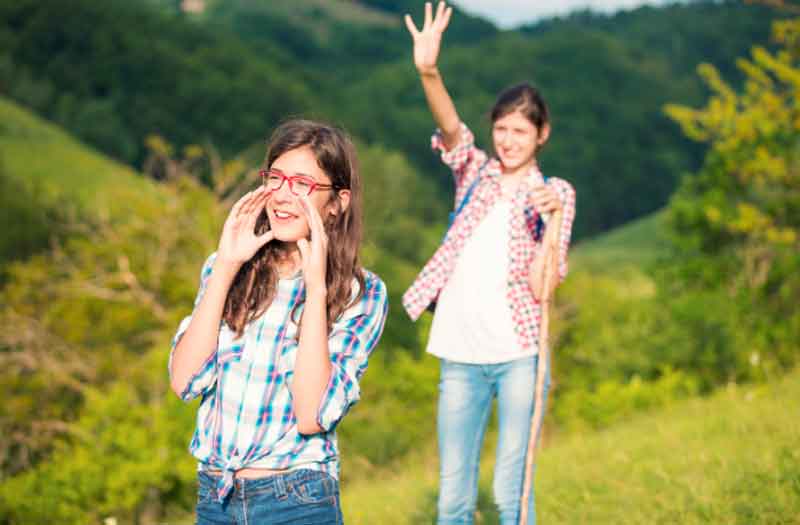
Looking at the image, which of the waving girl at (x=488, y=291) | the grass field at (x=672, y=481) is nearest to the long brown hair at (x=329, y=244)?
the waving girl at (x=488, y=291)

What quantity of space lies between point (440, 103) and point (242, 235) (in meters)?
1.81

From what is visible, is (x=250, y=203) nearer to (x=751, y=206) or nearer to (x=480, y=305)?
(x=480, y=305)

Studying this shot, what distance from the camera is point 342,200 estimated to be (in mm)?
2867

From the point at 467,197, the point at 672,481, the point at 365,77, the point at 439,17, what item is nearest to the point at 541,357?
the point at 467,197

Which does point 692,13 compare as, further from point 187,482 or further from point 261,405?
point 261,405

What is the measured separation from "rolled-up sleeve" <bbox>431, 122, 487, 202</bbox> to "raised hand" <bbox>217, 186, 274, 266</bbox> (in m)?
1.75

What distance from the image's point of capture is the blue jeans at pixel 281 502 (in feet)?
8.25

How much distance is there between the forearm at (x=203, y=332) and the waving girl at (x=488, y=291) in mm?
1594

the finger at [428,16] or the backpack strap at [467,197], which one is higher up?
the finger at [428,16]

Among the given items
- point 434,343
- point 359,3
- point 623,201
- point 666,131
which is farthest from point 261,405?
point 359,3

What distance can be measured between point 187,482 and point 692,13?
145m

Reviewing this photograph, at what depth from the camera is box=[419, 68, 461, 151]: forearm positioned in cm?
416

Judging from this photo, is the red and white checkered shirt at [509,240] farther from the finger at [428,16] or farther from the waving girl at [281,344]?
the waving girl at [281,344]

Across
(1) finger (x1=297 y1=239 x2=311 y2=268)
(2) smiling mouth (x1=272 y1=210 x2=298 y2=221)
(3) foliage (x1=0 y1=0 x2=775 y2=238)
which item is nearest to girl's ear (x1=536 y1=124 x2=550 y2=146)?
(2) smiling mouth (x1=272 y1=210 x2=298 y2=221)
